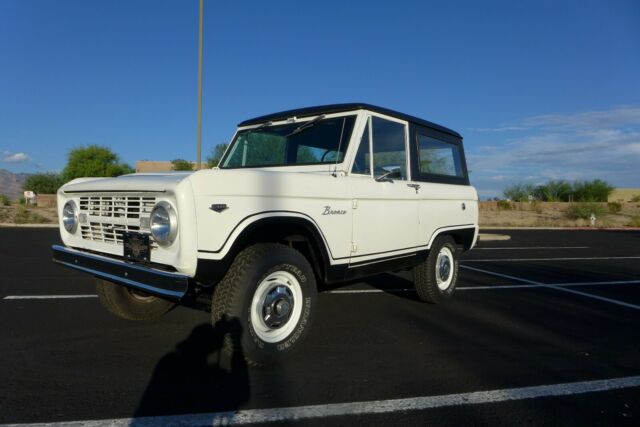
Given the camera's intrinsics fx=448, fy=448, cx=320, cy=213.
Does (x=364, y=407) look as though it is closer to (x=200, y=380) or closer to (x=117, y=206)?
(x=200, y=380)

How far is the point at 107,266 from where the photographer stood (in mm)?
3275

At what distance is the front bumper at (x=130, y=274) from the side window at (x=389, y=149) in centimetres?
226

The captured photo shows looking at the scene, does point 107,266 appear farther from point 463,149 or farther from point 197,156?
point 197,156

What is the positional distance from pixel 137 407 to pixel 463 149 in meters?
5.17

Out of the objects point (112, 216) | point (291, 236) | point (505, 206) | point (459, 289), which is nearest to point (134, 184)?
point (112, 216)

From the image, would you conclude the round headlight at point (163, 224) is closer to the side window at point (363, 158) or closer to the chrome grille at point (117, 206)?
the chrome grille at point (117, 206)

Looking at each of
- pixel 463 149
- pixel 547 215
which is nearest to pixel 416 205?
pixel 463 149

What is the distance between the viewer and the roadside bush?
99.6ft

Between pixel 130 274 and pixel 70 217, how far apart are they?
1.23 meters

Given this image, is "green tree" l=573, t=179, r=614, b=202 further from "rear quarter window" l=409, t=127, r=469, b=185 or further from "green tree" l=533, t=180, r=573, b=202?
"rear quarter window" l=409, t=127, r=469, b=185

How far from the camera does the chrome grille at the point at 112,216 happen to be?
316 cm

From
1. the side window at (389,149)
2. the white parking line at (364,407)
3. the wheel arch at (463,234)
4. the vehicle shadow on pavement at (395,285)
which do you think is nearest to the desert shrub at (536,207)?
the vehicle shadow on pavement at (395,285)

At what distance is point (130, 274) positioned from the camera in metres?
3.08

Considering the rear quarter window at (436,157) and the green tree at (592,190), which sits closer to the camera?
the rear quarter window at (436,157)
